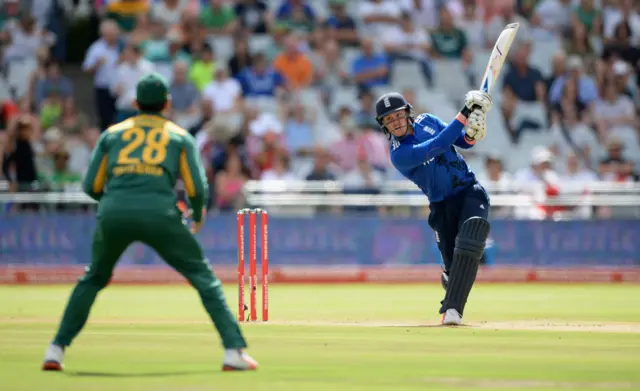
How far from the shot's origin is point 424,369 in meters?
8.38

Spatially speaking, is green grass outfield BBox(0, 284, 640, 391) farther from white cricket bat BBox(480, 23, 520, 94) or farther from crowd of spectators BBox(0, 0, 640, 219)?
crowd of spectators BBox(0, 0, 640, 219)

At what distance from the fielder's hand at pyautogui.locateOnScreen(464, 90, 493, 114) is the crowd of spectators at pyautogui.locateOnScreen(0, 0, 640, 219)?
32.2ft

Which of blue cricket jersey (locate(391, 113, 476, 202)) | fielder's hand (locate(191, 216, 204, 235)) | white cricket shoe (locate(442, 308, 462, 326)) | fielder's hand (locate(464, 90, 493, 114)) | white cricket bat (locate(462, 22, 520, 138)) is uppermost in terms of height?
white cricket bat (locate(462, 22, 520, 138))

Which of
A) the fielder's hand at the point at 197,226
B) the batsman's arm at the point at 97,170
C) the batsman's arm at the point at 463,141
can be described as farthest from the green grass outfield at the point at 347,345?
the batsman's arm at the point at 463,141

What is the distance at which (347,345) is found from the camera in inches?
396

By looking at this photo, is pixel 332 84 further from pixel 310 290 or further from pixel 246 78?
pixel 310 290

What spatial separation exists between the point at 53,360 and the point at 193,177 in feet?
4.74

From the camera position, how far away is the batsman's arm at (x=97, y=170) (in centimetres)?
858

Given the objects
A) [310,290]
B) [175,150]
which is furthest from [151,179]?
[310,290]

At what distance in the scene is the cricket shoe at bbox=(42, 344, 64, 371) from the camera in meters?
8.42

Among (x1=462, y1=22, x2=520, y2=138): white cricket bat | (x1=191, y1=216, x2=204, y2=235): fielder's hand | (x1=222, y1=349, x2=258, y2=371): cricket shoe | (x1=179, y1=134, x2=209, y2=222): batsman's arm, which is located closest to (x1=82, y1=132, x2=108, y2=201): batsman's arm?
(x1=179, y1=134, x2=209, y2=222): batsman's arm

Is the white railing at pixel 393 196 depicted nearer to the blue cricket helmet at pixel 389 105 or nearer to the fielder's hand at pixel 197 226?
the blue cricket helmet at pixel 389 105

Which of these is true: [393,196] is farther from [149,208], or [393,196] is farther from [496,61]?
[149,208]

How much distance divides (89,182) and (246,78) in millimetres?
15232
